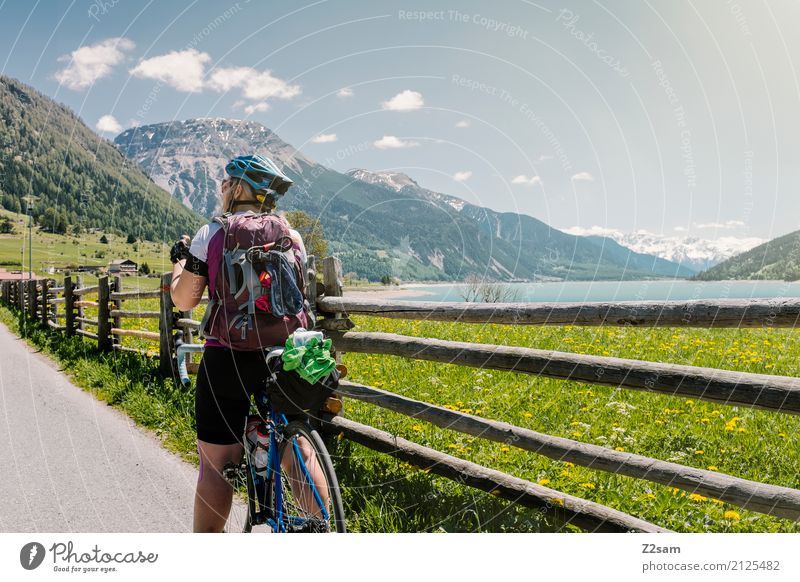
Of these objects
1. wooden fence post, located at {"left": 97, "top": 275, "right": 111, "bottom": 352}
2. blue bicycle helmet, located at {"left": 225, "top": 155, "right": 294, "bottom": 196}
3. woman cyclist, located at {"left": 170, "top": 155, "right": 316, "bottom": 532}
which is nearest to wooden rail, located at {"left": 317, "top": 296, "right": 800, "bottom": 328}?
woman cyclist, located at {"left": 170, "top": 155, "right": 316, "bottom": 532}

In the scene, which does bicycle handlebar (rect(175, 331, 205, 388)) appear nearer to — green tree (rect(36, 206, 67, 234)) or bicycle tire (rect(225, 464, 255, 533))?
bicycle tire (rect(225, 464, 255, 533))

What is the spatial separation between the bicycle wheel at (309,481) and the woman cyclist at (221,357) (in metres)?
0.35

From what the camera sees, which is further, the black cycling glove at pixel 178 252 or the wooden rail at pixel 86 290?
the wooden rail at pixel 86 290

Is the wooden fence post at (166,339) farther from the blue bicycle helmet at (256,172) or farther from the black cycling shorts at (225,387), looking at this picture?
the blue bicycle helmet at (256,172)

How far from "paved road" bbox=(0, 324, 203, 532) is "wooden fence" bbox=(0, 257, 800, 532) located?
1.79 meters

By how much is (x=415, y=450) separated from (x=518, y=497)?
1.09 m

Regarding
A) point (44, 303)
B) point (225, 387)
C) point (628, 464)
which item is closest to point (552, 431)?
point (628, 464)

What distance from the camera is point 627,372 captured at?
342cm

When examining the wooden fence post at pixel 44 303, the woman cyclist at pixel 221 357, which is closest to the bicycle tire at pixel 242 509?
the woman cyclist at pixel 221 357

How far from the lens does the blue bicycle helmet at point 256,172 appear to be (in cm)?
298

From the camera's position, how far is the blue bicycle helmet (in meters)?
2.98

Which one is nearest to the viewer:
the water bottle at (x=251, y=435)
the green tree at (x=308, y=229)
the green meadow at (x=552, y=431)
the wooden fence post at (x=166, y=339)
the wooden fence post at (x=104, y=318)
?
the water bottle at (x=251, y=435)

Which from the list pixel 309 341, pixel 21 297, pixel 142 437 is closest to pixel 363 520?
pixel 309 341

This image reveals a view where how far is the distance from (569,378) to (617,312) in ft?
1.94
